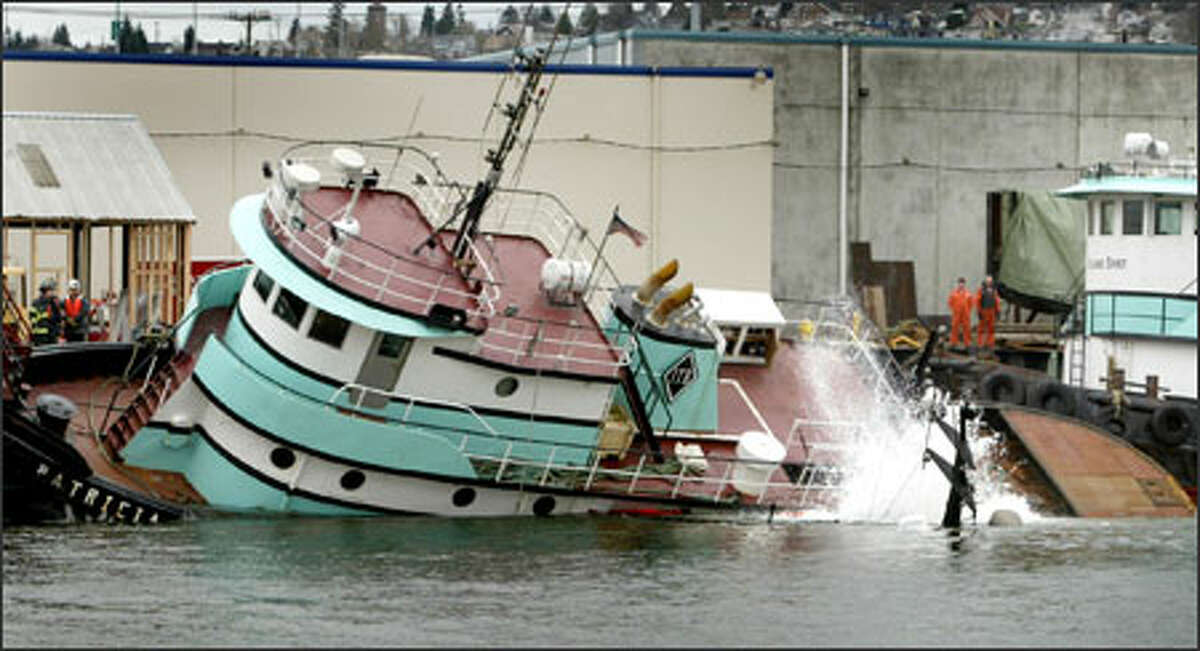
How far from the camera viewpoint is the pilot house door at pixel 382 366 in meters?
25.6

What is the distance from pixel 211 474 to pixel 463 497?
8.93ft

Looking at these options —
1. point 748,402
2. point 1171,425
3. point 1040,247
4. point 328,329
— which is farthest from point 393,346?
point 1040,247

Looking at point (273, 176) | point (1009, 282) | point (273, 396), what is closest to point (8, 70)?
point (273, 176)

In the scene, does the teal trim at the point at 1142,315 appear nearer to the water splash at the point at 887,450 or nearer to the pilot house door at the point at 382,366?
the water splash at the point at 887,450

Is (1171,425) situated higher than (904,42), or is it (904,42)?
(904,42)

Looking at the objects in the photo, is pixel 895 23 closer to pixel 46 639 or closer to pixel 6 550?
pixel 6 550

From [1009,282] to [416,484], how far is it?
22.0m

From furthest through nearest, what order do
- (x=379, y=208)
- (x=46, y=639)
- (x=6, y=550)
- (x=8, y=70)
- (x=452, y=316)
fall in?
(x=8, y=70) → (x=379, y=208) → (x=452, y=316) → (x=6, y=550) → (x=46, y=639)

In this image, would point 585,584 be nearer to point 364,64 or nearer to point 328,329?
point 328,329

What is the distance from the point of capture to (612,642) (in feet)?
66.6

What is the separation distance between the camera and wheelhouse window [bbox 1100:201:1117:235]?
3528 cm

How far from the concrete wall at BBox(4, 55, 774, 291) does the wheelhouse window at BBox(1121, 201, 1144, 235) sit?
8.31 metres

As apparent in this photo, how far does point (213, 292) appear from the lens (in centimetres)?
2812

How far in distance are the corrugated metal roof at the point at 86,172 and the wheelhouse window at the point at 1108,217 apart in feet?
43.7
